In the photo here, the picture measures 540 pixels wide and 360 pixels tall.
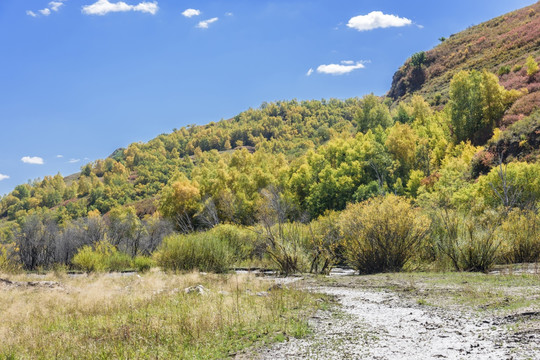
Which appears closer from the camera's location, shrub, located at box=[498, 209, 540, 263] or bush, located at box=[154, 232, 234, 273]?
shrub, located at box=[498, 209, 540, 263]

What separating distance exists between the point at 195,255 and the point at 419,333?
15477mm

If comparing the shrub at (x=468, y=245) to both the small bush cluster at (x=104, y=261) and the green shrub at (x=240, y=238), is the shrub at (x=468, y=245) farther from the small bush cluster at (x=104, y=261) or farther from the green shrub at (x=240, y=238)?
the small bush cluster at (x=104, y=261)

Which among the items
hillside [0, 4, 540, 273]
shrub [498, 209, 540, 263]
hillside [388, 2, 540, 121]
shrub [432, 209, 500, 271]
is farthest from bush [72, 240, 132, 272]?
hillside [388, 2, 540, 121]

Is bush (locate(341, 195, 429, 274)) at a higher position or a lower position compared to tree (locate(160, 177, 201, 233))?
lower

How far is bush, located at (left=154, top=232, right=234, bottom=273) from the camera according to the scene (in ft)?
68.3

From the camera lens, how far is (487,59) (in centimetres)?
8100

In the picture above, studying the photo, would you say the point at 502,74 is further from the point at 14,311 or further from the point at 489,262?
the point at 14,311

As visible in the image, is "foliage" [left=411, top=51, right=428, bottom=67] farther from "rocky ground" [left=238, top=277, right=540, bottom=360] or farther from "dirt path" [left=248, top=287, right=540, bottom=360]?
"dirt path" [left=248, top=287, right=540, bottom=360]

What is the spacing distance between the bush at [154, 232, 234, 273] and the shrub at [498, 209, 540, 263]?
1326 centimetres

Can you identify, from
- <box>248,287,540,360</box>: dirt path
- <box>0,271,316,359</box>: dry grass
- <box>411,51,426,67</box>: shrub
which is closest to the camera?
<box>248,287,540,360</box>: dirt path

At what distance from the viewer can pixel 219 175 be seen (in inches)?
2306

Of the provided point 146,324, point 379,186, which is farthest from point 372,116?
point 146,324

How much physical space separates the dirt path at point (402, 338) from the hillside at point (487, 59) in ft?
159

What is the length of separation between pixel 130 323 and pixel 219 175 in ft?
164
